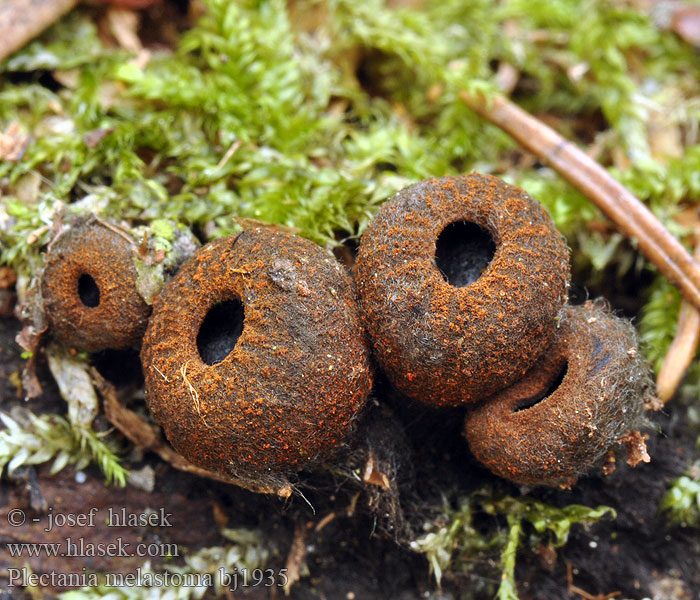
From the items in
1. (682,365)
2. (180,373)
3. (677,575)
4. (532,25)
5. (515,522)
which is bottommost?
(677,575)

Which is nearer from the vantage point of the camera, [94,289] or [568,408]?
[568,408]

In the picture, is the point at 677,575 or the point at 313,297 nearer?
the point at 313,297

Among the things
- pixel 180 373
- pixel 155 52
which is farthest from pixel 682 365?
pixel 155 52

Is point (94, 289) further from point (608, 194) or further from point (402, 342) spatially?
point (608, 194)

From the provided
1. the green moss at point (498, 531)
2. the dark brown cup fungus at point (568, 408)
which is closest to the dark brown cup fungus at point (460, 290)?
the dark brown cup fungus at point (568, 408)

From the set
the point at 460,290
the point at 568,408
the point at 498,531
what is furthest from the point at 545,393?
the point at 498,531

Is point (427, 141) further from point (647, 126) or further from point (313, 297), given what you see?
point (313, 297)

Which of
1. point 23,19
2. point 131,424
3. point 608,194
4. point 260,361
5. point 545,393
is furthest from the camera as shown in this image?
point 23,19
